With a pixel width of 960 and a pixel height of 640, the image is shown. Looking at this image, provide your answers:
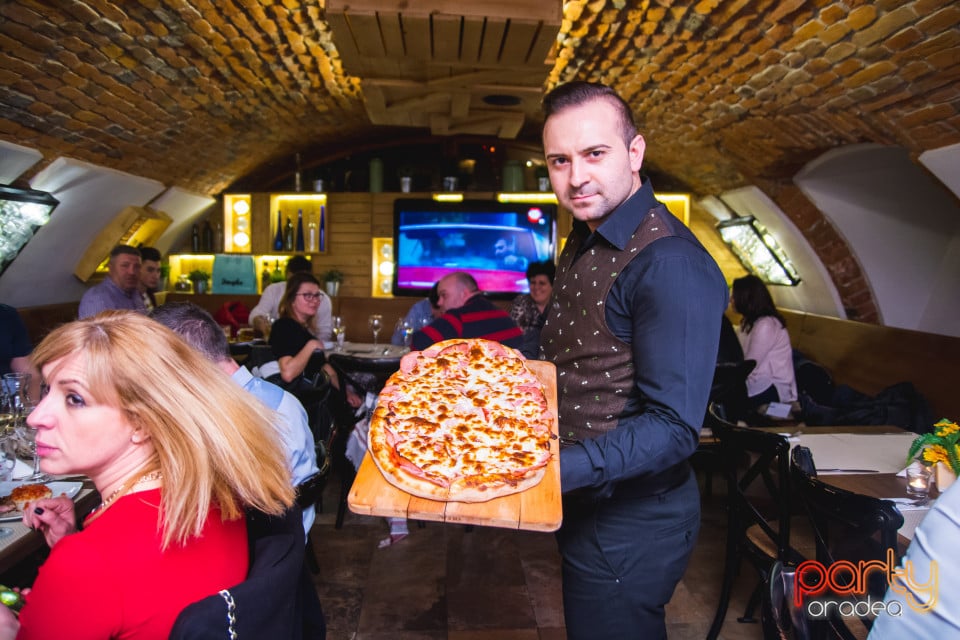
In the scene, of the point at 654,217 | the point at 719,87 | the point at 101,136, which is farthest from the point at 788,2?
the point at 101,136

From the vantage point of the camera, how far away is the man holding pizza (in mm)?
1342

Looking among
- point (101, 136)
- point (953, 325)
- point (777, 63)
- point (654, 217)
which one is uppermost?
point (777, 63)

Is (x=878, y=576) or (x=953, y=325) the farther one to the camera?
(x=953, y=325)

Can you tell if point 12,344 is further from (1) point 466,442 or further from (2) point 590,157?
(2) point 590,157

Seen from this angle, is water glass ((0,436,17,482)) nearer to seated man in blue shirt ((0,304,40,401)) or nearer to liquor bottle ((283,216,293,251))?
seated man in blue shirt ((0,304,40,401))

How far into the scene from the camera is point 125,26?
11.8ft

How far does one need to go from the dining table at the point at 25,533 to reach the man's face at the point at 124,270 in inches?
124

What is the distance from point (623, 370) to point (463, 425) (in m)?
0.48

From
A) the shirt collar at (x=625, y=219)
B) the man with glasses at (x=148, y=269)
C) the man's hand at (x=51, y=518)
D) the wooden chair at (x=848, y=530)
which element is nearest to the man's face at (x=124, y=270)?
the man with glasses at (x=148, y=269)

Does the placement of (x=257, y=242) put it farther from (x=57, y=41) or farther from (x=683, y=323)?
(x=683, y=323)

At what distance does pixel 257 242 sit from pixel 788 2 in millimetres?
6163

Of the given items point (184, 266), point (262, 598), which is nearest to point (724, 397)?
point (262, 598)

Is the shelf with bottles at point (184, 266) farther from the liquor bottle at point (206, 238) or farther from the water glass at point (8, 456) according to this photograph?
the water glass at point (8, 456)

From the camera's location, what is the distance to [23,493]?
1.80 meters
